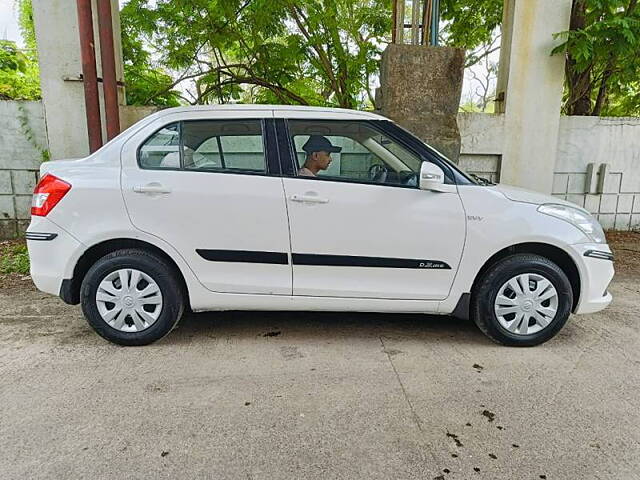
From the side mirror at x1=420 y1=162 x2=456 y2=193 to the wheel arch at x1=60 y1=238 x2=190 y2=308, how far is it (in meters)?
1.84

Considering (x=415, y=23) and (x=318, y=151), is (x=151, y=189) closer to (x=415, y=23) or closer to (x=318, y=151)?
(x=318, y=151)

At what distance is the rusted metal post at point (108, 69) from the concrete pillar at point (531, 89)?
195 inches

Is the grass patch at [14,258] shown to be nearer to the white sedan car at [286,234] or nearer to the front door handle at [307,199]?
the white sedan car at [286,234]

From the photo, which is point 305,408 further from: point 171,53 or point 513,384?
point 171,53

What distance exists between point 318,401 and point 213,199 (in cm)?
151

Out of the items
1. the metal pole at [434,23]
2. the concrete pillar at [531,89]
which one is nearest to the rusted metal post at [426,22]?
the metal pole at [434,23]

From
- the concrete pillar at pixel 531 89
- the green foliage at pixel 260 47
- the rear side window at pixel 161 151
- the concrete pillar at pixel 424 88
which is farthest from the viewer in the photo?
the green foliage at pixel 260 47

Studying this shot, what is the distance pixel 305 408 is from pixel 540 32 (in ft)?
18.9

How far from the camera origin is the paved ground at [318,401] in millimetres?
2188

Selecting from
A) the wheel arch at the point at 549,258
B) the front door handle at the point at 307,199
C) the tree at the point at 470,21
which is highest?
the tree at the point at 470,21

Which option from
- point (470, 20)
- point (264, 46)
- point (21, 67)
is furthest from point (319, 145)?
point (21, 67)

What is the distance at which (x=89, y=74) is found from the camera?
527 centimetres

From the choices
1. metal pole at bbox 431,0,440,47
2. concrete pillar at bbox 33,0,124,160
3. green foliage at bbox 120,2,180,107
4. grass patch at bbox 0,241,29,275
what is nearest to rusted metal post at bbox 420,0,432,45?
metal pole at bbox 431,0,440,47

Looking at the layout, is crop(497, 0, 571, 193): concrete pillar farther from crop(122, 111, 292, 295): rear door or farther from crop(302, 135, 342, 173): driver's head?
crop(122, 111, 292, 295): rear door
